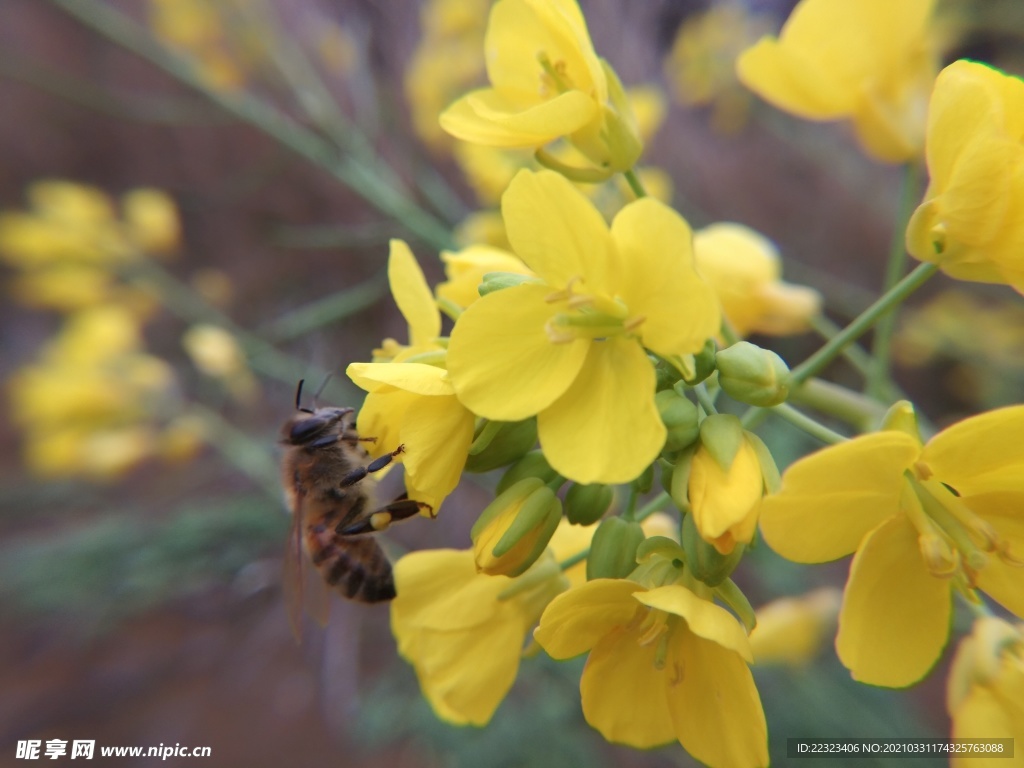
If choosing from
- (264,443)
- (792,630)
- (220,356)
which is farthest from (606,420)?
(264,443)

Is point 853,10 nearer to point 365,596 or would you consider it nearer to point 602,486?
point 602,486

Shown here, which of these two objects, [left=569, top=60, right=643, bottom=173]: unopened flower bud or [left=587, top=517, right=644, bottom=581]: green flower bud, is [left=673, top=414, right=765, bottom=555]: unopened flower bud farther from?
[left=569, top=60, right=643, bottom=173]: unopened flower bud

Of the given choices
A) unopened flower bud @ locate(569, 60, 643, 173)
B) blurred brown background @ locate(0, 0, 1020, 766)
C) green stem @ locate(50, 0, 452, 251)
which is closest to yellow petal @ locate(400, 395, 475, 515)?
unopened flower bud @ locate(569, 60, 643, 173)

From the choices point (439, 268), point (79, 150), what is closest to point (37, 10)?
point (79, 150)

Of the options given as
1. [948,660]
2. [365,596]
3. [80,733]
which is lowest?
[948,660]

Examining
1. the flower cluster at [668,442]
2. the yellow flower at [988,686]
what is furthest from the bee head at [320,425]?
the yellow flower at [988,686]

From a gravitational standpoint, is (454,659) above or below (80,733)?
above

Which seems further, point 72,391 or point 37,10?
point 37,10
